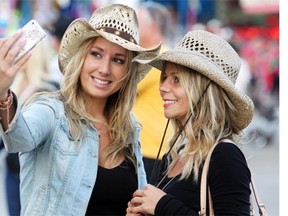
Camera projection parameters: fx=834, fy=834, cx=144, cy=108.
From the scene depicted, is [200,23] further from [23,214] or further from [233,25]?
[23,214]

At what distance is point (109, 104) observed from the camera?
13.1 ft

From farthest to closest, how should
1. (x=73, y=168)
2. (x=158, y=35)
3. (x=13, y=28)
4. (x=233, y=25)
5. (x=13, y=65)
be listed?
(x=233, y=25), (x=13, y=28), (x=158, y=35), (x=73, y=168), (x=13, y=65)

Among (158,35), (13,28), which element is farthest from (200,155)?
(13,28)

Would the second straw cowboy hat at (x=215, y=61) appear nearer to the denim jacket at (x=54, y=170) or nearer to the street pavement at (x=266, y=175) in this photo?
the denim jacket at (x=54, y=170)

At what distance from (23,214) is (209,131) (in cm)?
94

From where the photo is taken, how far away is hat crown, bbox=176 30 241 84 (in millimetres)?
3330

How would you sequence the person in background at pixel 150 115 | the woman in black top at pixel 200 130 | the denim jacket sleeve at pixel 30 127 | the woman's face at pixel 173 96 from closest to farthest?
the woman in black top at pixel 200 130 < the denim jacket sleeve at pixel 30 127 < the woman's face at pixel 173 96 < the person in background at pixel 150 115

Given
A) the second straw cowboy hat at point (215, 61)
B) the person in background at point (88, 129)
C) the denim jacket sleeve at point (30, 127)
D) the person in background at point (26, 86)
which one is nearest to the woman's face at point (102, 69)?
the person in background at point (88, 129)

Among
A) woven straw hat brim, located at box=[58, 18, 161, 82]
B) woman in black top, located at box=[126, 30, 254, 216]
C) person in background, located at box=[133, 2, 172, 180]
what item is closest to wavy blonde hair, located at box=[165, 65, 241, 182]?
woman in black top, located at box=[126, 30, 254, 216]

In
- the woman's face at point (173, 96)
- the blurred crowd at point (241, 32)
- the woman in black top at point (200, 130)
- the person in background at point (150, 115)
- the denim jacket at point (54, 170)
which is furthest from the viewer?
the blurred crowd at point (241, 32)

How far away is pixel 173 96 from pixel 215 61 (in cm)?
22

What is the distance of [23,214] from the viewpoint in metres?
3.59

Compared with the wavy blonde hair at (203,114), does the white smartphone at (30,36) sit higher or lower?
higher

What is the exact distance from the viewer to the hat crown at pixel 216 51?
3.33 metres
